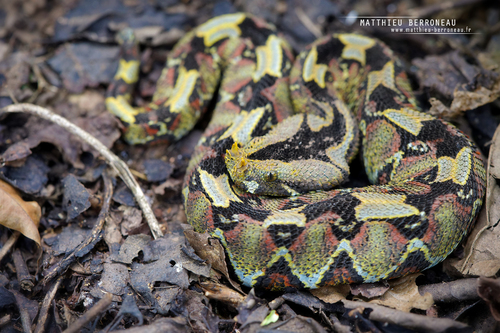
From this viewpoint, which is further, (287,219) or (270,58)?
(270,58)

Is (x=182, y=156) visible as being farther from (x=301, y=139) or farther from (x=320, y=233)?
(x=320, y=233)

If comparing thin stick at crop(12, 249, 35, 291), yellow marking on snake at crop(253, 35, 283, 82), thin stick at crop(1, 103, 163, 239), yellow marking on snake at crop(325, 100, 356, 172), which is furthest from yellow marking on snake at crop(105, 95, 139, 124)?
yellow marking on snake at crop(325, 100, 356, 172)

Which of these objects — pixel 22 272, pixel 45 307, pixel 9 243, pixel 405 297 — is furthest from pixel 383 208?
pixel 9 243

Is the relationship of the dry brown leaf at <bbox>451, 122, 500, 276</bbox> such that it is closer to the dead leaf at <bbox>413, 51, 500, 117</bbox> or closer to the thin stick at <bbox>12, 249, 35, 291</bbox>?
the dead leaf at <bbox>413, 51, 500, 117</bbox>

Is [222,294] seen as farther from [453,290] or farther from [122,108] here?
[122,108]

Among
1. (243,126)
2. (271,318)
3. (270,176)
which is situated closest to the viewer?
(271,318)

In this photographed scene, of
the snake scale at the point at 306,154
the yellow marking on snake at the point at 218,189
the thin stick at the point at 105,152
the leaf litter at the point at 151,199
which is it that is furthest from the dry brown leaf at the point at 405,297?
the thin stick at the point at 105,152
